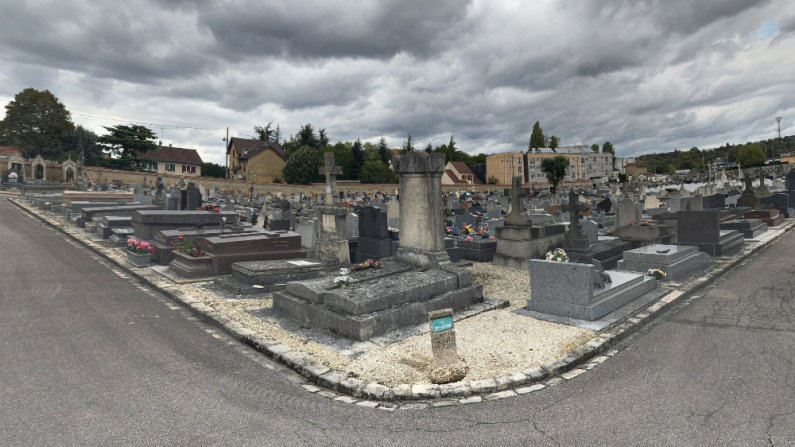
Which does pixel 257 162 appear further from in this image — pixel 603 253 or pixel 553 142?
pixel 553 142

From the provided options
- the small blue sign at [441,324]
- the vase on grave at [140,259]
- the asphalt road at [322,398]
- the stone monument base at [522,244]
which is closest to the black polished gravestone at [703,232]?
the stone monument base at [522,244]

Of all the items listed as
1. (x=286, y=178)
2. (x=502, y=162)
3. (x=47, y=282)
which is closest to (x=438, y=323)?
(x=47, y=282)

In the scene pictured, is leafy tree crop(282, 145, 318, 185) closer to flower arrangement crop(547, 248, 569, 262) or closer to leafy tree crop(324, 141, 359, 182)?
leafy tree crop(324, 141, 359, 182)

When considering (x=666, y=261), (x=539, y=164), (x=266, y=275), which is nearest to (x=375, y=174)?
(x=539, y=164)

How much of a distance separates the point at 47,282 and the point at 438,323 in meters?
8.81

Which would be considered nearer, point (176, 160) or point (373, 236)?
point (373, 236)

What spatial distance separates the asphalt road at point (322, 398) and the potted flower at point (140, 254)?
13.5 ft

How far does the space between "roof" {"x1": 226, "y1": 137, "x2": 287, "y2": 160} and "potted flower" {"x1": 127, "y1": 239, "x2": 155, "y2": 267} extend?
169 ft

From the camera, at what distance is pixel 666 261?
365 inches

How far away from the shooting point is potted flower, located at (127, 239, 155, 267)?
1074 centimetres

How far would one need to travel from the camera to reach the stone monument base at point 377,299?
19.6ft

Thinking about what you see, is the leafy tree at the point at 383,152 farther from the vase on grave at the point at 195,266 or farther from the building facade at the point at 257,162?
the vase on grave at the point at 195,266

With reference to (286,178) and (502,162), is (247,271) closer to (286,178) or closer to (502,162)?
(286,178)

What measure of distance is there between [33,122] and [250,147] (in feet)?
88.9
